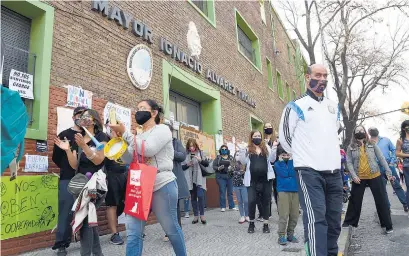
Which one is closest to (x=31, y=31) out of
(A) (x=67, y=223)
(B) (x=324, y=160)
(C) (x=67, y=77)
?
(C) (x=67, y=77)

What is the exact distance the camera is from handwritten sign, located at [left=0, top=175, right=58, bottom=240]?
4461 mm

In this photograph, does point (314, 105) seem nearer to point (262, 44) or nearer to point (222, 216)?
point (222, 216)

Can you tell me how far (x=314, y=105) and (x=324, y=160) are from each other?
1.96ft

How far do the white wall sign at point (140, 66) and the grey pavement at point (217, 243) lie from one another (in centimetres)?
303

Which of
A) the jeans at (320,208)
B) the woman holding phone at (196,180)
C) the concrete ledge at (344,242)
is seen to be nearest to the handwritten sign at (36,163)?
the woman holding phone at (196,180)

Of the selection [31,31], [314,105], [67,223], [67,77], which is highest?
[31,31]

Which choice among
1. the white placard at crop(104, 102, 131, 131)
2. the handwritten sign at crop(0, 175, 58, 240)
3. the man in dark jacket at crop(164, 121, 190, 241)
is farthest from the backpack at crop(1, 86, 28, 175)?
the white placard at crop(104, 102, 131, 131)

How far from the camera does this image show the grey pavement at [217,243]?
460cm

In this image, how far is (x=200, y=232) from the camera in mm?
6168

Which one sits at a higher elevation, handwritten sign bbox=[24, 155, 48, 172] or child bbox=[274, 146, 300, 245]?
handwritten sign bbox=[24, 155, 48, 172]

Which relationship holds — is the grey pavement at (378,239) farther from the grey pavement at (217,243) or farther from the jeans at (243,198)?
the jeans at (243,198)

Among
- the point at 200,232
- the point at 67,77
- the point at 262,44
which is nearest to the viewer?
the point at 67,77

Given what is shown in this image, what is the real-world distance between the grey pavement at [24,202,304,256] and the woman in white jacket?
38cm

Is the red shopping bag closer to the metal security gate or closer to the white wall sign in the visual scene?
the metal security gate
